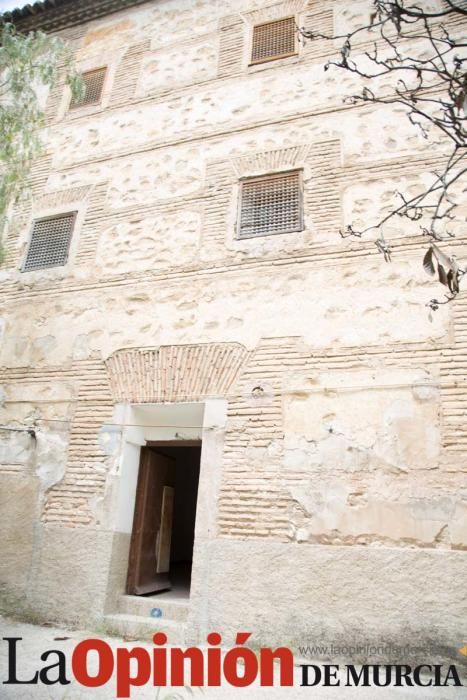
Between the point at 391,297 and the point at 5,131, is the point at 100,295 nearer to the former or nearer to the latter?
the point at 5,131

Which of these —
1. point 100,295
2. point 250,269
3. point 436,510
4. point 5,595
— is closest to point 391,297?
point 250,269

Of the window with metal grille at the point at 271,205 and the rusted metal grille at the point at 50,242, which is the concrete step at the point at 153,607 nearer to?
the window with metal grille at the point at 271,205

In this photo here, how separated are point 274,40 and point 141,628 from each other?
23.1 feet

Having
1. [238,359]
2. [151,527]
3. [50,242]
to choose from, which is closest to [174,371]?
[238,359]

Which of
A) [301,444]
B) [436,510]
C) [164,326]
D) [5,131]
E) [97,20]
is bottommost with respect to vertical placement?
[436,510]

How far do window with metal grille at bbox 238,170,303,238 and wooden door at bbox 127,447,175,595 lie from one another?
2717mm

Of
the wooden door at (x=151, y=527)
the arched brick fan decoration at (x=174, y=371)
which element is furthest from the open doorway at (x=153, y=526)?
the arched brick fan decoration at (x=174, y=371)

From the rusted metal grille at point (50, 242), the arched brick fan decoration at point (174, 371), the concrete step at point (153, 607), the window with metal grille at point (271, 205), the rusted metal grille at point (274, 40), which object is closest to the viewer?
the concrete step at point (153, 607)

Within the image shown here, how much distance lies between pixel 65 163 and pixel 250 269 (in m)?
3.53

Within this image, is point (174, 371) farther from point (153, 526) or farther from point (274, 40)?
point (274, 40)

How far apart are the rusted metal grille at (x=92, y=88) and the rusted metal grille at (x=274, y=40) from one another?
2392 mm

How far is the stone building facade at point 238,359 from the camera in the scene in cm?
407

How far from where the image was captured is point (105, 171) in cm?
673

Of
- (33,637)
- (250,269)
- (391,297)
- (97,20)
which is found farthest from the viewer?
(97,20)
